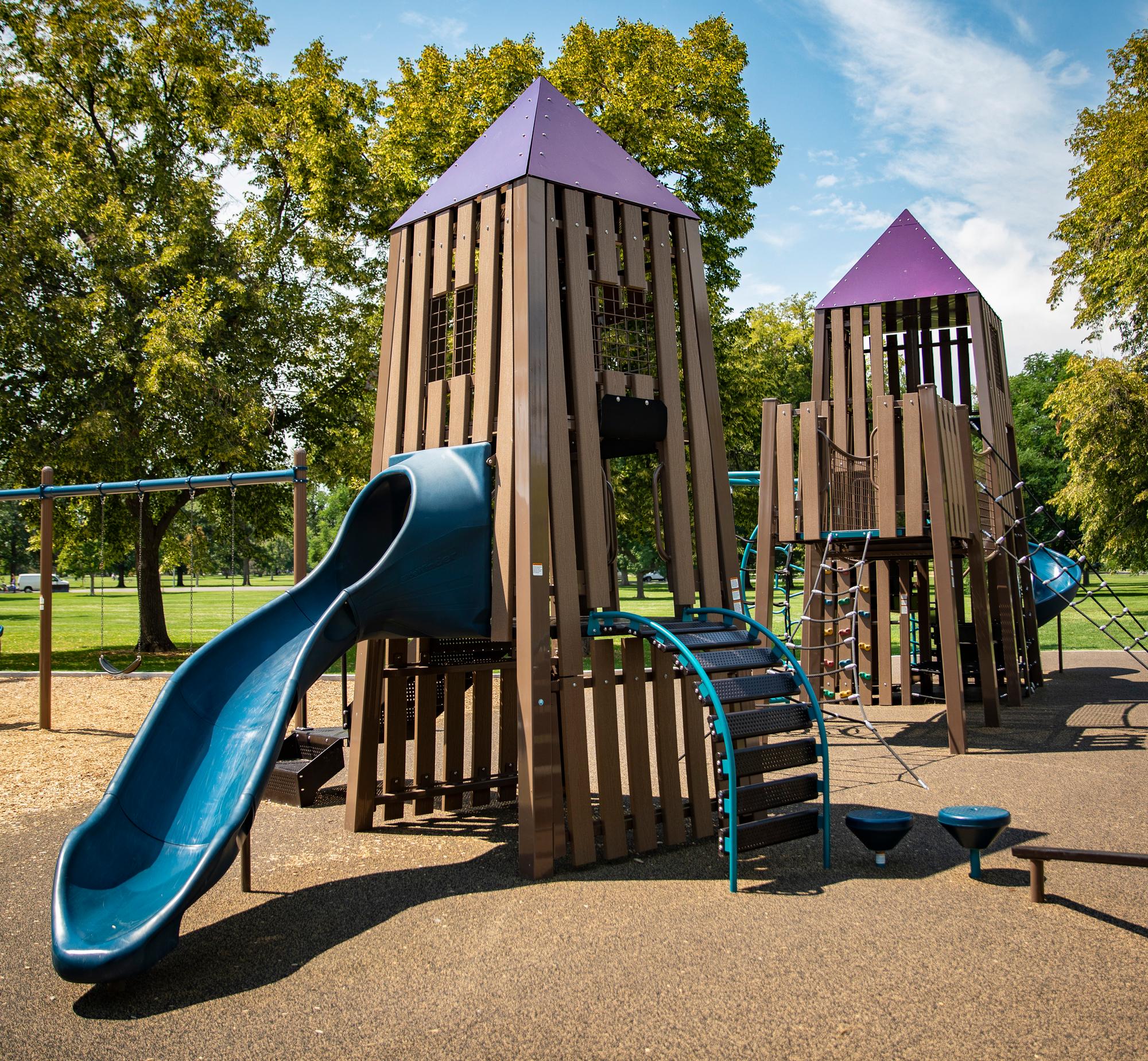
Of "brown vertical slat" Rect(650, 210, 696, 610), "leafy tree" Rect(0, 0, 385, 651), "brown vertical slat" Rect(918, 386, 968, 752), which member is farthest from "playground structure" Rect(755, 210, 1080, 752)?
"leafy tree" Rect(0, 0, 385, 651)

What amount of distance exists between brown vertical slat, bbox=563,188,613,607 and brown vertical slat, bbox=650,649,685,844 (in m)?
0.55

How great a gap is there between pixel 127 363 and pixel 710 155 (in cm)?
1112

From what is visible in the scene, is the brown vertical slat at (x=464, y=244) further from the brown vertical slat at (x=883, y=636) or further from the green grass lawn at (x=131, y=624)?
the brown vertical slat at (x=883, y=636)

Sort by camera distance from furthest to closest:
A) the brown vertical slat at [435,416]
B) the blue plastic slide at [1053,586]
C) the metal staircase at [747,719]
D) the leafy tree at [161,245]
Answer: the leafy tree at [161,245] → the blue plastic slide at [1053,586] → the brown vertical slat at [435,416] → the metal staircase at [747,719]

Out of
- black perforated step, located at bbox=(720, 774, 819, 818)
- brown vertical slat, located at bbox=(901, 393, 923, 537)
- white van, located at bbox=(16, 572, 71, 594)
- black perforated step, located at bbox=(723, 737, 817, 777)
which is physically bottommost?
black perforated step, located at bbox=(720, 774, 819, 818)

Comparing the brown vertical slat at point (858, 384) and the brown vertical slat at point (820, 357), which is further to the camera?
the brown vertical slat at point (820, 357)

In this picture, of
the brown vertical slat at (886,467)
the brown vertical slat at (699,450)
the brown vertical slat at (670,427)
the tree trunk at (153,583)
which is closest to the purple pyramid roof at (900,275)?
the brown vertical slat at (886,467)

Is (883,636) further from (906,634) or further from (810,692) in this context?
(810,692)

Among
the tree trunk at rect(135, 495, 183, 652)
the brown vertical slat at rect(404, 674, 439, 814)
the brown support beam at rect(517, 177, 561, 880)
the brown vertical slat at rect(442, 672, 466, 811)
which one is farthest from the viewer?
the tree trunk at rect(135, 495, 183, 652)

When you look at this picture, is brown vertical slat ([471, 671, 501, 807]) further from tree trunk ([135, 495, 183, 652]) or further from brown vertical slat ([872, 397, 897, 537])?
tree trunk ([135, 495, 183, 652])

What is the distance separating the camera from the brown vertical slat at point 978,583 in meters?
10.4

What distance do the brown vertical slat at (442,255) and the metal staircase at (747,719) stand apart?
8.18 ft

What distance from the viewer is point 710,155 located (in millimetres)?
17453

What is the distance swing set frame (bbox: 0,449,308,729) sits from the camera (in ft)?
31.2
